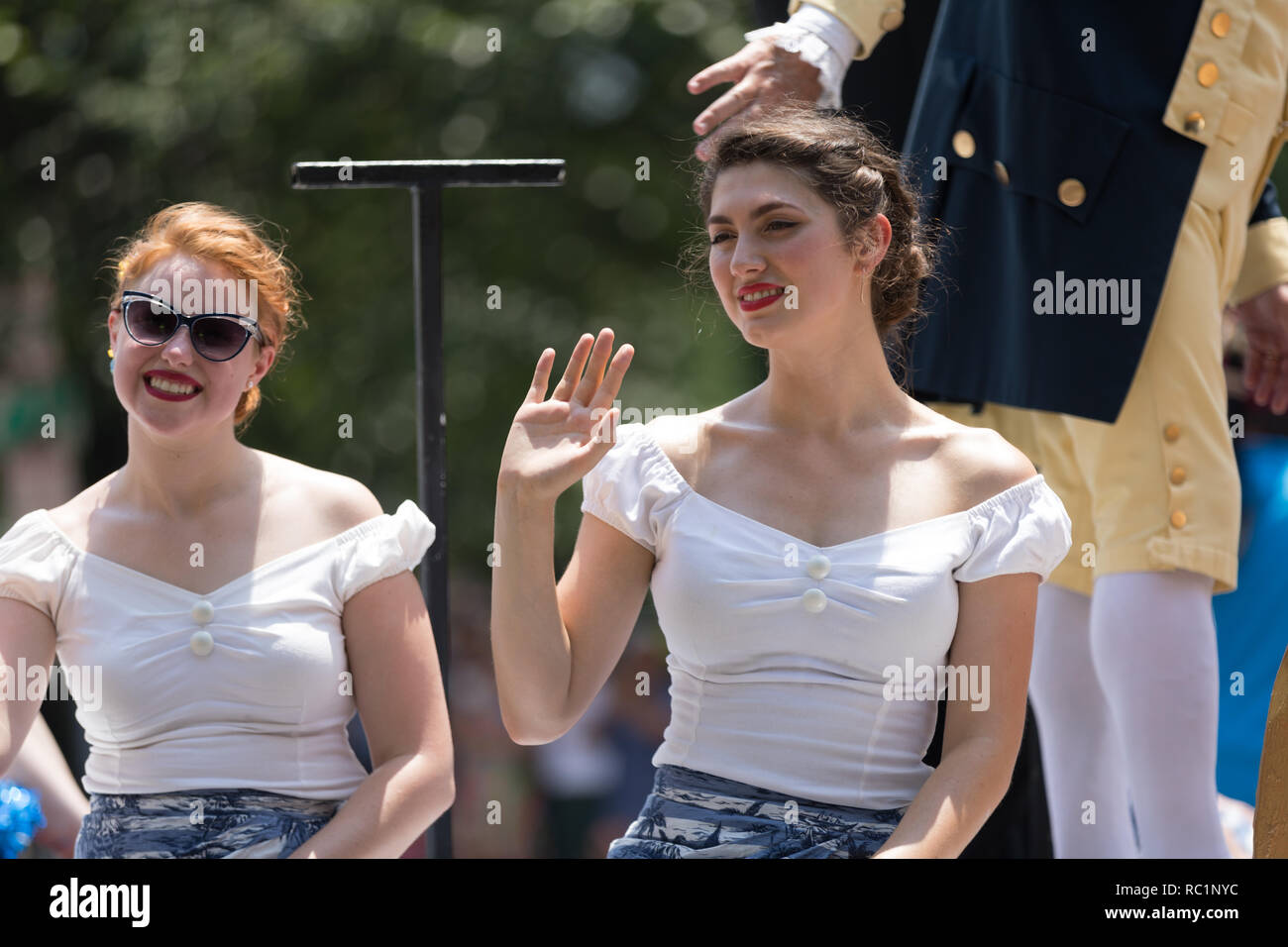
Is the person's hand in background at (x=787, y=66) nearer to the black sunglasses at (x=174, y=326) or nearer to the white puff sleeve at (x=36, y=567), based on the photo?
the black sunglasses at (x=174, y=326)

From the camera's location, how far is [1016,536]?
2.34 metres

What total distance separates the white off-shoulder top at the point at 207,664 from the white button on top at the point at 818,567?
1.86 feet

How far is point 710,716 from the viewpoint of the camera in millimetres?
2334

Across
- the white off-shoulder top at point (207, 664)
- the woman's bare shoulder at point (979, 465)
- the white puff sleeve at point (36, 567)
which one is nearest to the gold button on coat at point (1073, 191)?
the woman's bare shoulder at point (979, 465)

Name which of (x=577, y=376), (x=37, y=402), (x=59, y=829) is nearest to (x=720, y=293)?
(x=577, y=376)

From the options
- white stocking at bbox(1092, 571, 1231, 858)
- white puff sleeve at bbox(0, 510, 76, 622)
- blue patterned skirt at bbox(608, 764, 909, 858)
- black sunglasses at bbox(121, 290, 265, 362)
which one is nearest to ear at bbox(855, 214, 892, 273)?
white stocking at bbox(1092, 571, 1231, 858)

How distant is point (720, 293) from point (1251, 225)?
43.0 inches

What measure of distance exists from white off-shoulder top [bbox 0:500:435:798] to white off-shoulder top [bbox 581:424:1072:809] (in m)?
0.45

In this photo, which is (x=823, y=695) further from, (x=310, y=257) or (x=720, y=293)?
(x=310, y=257)

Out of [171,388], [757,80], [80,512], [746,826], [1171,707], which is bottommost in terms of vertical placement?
[746,826]

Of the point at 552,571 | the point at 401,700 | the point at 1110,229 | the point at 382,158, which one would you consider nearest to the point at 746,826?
the point at 552,571

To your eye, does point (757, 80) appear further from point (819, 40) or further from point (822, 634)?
point (822, 634)

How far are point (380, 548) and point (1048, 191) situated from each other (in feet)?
4.02

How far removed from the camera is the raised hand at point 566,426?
224cm
